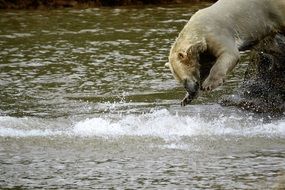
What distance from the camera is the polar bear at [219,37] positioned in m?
7.60

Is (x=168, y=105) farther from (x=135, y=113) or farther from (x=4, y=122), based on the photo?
(x=4, y=122)

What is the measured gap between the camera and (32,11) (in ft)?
58.7

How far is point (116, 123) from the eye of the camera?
8477 mm

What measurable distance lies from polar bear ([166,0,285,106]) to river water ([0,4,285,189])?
0.58 m

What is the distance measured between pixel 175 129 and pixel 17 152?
1579 millimetres

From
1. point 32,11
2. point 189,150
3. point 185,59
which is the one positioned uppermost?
point 185,59

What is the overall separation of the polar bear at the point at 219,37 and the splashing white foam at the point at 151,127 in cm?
33

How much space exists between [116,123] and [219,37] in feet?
4.82

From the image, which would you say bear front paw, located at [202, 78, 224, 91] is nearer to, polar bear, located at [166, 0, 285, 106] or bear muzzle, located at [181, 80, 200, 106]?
polar bear, located at [166, 0, 285, 106]

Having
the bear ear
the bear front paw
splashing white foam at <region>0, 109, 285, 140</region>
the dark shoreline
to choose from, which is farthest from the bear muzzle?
the dark shoreline

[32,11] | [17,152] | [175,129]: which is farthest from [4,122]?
[32,11]

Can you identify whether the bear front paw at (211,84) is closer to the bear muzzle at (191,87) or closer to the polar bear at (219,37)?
the polar bear at (219,37)

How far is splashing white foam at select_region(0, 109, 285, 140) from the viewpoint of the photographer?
7922mm

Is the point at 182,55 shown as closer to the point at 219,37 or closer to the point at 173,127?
the point at 219,37
